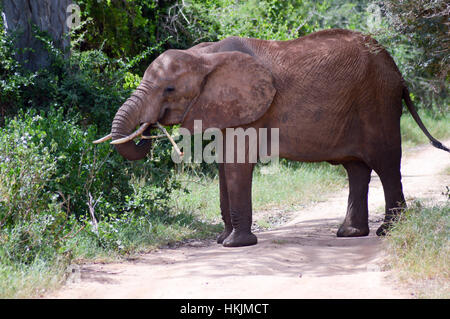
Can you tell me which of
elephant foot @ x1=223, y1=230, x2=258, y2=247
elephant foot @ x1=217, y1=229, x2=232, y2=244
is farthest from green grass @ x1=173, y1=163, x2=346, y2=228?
elephant foot @ x1=223, y1=230, x2=258, y2=247

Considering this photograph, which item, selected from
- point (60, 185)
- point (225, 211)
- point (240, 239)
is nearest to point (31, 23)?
point (60, 185)

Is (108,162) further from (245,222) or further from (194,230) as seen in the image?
(245,222)

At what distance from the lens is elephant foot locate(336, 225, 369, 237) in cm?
802

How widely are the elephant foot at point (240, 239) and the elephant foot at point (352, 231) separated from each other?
1.21 meters

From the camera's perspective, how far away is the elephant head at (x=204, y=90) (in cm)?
725

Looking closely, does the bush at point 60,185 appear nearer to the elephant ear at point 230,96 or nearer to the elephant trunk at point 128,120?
the elephant trunk at point 128,120

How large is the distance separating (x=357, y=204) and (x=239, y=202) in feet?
5.02

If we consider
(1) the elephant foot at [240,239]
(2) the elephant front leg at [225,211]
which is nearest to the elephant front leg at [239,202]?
(1) the elephant foot at [240,239]

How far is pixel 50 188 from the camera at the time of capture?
7.70 m

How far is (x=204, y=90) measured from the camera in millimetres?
7391

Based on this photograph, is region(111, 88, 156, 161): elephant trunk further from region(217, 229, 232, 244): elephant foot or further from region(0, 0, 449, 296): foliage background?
region(217, 229, 232, 244): elephant foot

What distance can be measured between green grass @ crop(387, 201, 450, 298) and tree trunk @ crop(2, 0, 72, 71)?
5.14 meters

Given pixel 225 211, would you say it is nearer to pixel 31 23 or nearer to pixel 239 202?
pixel 239 202
